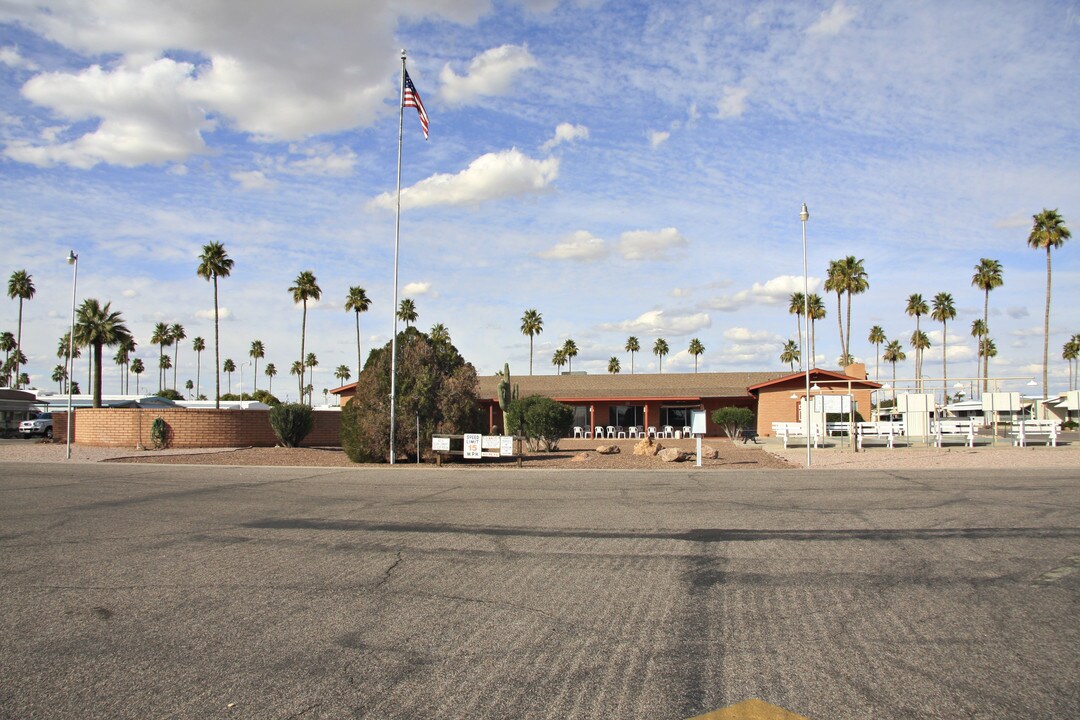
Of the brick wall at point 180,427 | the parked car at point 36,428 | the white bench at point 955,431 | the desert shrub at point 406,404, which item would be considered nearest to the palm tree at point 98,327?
the parked car at point 36,428

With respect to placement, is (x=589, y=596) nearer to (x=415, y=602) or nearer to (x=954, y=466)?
(x=415, y=602)

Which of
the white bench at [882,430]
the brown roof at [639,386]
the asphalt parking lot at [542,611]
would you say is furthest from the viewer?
the brown roof at [639,386]

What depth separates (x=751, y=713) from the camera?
4332 millimetres

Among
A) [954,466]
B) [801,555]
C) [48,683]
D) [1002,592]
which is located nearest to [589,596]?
[801,555]

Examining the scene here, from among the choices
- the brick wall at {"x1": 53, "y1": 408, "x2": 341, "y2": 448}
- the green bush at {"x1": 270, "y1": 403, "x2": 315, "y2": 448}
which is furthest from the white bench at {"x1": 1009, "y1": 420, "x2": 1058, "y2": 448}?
the brick wall at {"x1": 53, "y1": 408, "x2": 341, "y2": 448}

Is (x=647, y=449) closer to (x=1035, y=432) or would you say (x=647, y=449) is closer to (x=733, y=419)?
(x=1035, y=432)

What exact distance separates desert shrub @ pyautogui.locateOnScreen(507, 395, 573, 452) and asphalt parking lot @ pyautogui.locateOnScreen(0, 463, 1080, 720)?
17.2m

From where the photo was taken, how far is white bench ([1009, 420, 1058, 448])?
2847 cm

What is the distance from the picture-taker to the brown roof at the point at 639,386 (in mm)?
47500

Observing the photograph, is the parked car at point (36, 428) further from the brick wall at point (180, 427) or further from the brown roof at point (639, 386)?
the brown roof at point (639, 386)

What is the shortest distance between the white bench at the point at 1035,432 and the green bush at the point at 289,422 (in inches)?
1059

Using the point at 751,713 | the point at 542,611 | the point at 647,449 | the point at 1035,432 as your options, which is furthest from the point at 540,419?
the point at 751,713

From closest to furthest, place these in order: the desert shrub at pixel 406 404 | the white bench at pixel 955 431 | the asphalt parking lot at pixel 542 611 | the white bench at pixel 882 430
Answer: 1. the asphalt parking lot at pixel 542 611
2. the desert shrub at pixel 406 404
3. the white bench at pixel 955 431
4. the white bench at pixel 882 430

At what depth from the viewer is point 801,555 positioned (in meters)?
8.54
